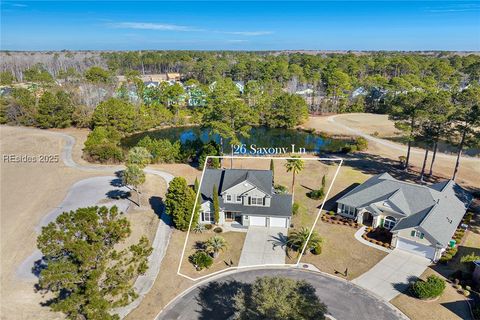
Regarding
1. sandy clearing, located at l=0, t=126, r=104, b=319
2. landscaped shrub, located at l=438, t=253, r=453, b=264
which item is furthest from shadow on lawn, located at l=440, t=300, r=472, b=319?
sandy clearing, located at l=0, t=126, r=104, b=319

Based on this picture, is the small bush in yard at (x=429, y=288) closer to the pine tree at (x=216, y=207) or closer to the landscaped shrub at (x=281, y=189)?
the landscaped shrub at (x=281, y=189)

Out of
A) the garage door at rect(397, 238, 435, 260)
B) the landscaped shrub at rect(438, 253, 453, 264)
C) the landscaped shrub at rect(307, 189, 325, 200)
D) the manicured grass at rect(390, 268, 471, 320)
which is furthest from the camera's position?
the landscaped shrub at rect(307, 189, 325, 200)

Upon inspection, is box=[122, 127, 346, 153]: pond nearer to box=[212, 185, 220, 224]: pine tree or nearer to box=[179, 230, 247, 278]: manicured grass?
box=[212, 185, 220, 224]: pine tree

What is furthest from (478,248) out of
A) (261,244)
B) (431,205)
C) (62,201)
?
(62,201)

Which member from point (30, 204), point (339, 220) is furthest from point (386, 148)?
point (30, 204)

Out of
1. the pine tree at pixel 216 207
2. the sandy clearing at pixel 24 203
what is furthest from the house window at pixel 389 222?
the sandy clearing at pixel 24 203

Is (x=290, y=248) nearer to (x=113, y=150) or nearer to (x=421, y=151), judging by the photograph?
(x=113, y=150)

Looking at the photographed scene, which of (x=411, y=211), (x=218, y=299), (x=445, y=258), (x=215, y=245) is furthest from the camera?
(x=411, y=211)

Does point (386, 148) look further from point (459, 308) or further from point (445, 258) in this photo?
point (459, 308)
